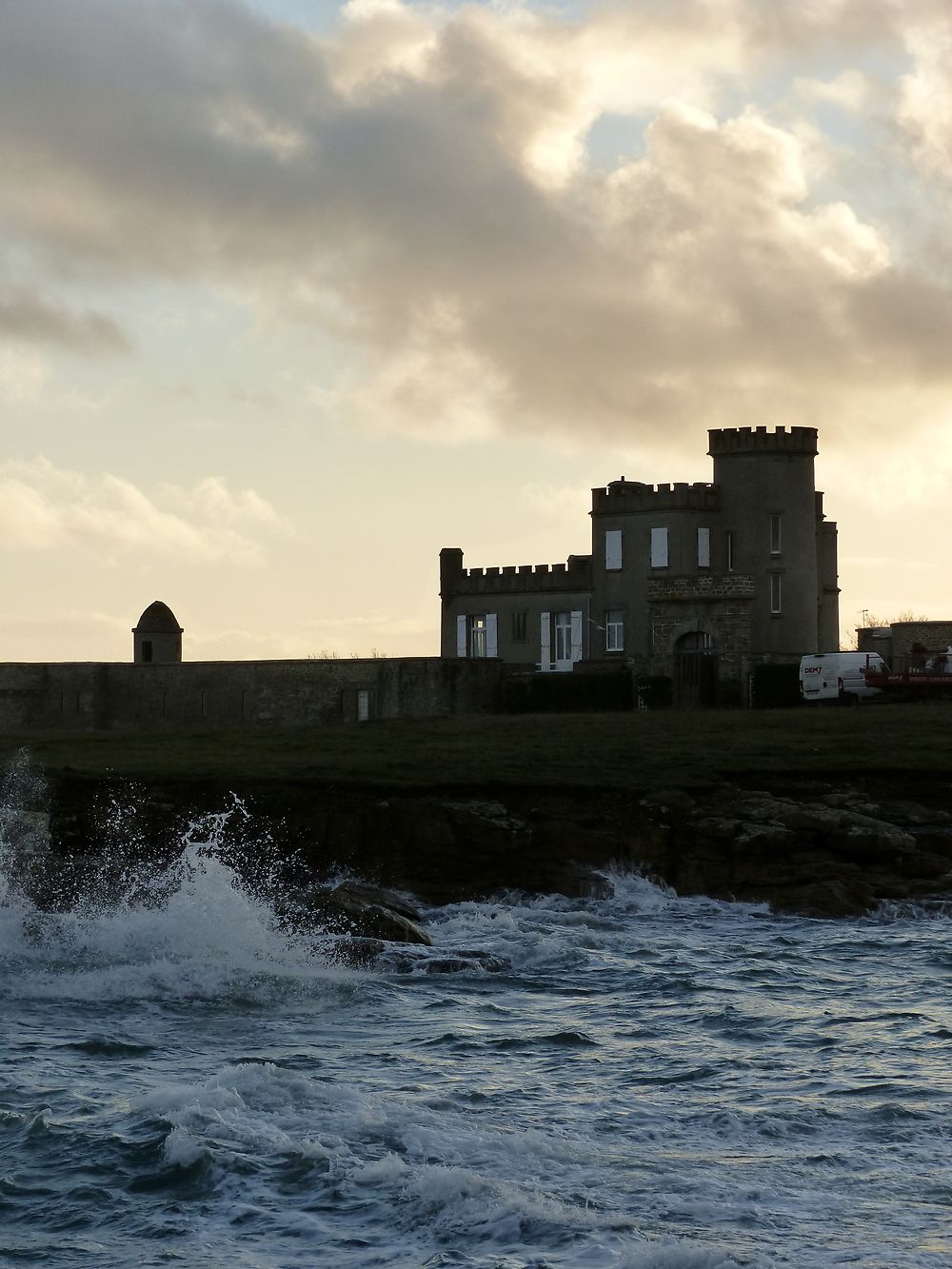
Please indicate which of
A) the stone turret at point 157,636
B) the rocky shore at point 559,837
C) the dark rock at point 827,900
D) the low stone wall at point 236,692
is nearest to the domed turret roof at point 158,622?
the stone turret at point 157,636

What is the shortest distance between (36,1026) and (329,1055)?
327 centimetres

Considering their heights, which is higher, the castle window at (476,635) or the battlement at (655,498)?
the battlement at (655,498)

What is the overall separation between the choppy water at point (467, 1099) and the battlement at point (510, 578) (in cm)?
4341

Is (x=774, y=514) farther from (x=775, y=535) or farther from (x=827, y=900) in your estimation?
(x=827, y=900)

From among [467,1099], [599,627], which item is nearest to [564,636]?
[599,627]

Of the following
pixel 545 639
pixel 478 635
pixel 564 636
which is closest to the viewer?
pixel 564 636

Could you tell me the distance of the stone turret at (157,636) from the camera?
63.2 metres

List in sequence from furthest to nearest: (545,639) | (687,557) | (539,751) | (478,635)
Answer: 1. (478,635)
2. (545,639)
3. (687,557)
4. (539,751)

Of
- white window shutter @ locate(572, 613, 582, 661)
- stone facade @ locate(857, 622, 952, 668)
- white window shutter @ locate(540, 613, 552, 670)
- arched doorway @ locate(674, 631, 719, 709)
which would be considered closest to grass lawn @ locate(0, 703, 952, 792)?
arched doorway @ locate(674, 631, 719, 709)

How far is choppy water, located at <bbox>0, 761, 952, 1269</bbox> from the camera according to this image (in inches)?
411

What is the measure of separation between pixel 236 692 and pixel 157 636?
13.2 m

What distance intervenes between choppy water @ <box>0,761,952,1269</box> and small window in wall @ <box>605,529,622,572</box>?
4247 centimetres

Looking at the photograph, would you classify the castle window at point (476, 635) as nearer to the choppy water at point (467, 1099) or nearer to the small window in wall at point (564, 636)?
the small window in wall at point (564, 636)

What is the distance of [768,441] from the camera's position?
62.3m
